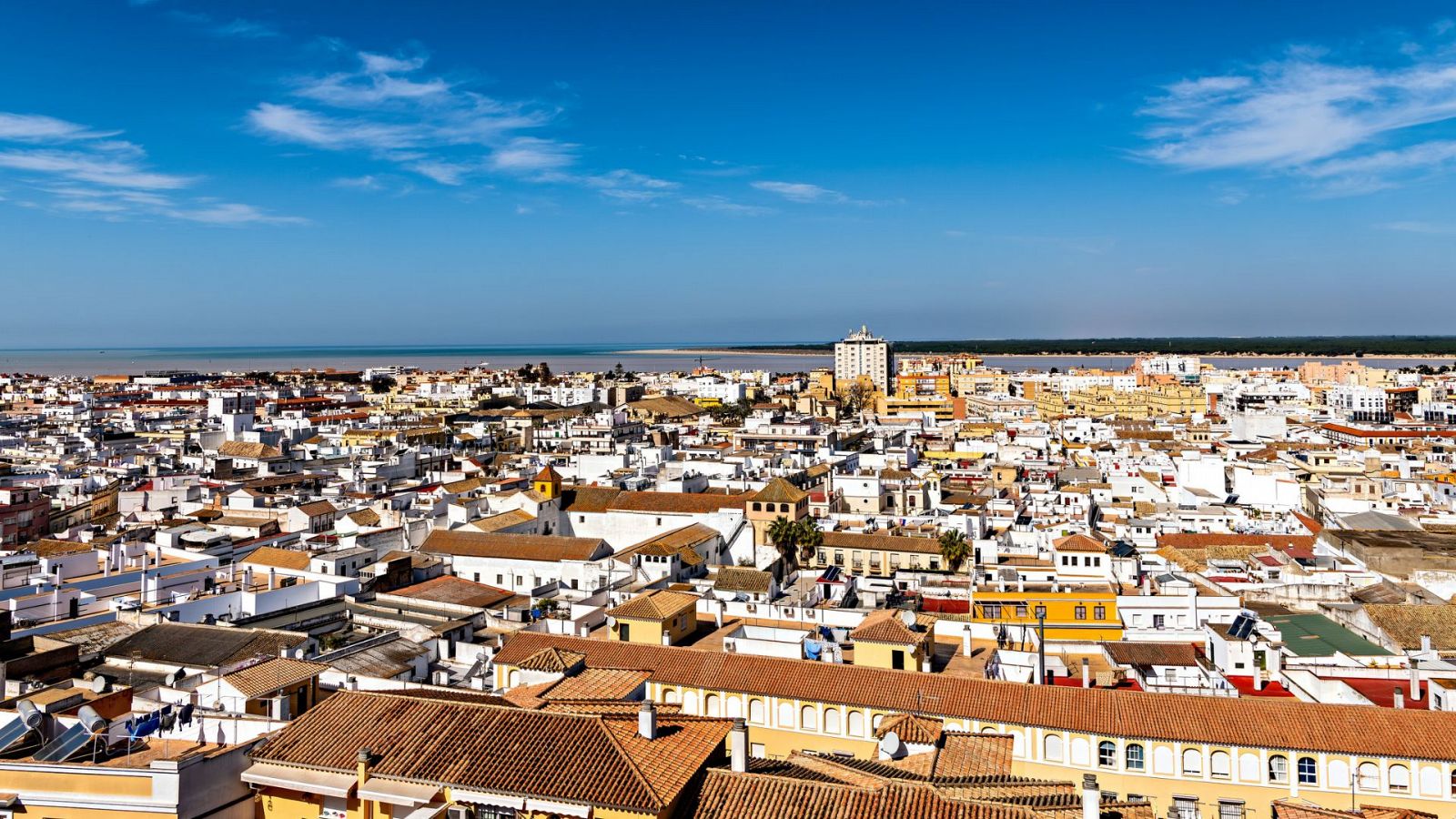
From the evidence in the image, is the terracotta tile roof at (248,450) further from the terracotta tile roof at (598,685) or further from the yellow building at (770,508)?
the terracotta tile roof at (598,685)

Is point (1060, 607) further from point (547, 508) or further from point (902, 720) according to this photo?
point (547, 508)

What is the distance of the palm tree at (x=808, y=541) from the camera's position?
114 ft

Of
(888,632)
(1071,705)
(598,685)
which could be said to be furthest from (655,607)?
(1071,705)

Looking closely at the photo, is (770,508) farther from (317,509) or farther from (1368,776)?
(1368,776)

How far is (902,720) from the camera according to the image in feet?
51.9

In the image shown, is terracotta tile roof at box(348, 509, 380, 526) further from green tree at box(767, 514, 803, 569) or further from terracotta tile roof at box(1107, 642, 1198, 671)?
terracotta tile roof at box(1107, 642, 1198, 671)

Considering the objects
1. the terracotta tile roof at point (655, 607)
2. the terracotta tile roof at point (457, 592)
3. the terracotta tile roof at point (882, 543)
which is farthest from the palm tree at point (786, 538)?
the terracotta tile roof at point (655, 607)

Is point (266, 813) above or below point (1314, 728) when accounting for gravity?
above

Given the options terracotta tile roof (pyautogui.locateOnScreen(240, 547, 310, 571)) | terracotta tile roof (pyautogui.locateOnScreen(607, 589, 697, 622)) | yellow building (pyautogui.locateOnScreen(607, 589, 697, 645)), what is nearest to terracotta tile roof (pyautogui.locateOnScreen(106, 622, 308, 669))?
yellow building (pyautogui.locateOnScreen(607, 589, 697, 645))

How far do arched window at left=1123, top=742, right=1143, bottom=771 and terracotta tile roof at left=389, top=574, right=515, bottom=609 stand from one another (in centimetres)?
1640

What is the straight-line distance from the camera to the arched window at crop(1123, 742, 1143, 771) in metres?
16.0

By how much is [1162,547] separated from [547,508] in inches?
838

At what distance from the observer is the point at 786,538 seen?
3469 centimetres

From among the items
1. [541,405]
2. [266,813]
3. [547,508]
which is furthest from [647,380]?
[266,813]
